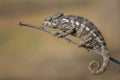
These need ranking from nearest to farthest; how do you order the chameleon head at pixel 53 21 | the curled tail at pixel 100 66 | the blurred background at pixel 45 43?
1. the curled tail at pixel 100 66
2. the chameleon head at pixel 53 21
3. the blurred background at pixel 45 43

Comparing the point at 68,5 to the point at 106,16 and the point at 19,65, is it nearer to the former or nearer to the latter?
the point at 106,16

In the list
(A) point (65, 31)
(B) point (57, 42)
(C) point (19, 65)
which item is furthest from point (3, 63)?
(A) point (65, 31)

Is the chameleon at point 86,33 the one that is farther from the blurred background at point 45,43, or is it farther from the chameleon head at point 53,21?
the blurred background at point 45,43

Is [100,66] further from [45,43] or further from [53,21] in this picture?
[45,43]

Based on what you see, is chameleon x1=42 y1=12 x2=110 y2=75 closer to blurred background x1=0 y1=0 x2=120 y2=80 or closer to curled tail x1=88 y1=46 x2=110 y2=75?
curled tail x1=88 y1=46 x2=110 y2=75

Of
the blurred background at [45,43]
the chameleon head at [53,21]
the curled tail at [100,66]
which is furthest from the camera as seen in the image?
the blurred background at [45,43]

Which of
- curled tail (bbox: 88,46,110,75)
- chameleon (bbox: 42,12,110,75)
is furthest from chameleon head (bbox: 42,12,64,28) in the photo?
curled tail (bbox: 88,46,110,75)

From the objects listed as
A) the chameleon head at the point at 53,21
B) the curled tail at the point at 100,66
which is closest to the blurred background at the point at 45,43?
the chameleon head at the point at 53,21
